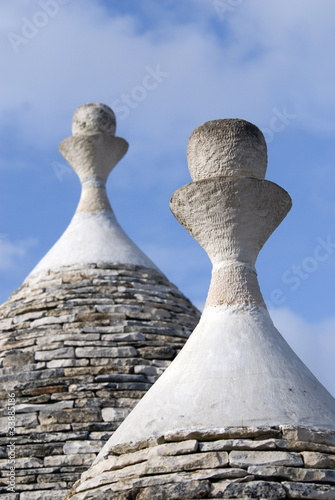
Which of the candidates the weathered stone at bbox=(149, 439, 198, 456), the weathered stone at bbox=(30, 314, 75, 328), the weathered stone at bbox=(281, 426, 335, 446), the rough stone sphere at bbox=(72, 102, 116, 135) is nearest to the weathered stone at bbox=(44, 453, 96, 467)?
the weathered stone at bbox=(30, 314, 75, 328)

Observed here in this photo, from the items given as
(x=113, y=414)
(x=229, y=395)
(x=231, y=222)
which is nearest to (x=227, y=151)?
(x=231, y=222)

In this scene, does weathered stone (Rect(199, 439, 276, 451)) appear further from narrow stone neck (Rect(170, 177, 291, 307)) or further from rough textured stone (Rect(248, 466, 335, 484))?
narrow stone neck (Rect(170, 177, 291, 307))

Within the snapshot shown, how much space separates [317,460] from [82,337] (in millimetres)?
5352

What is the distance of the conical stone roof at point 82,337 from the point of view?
32.2 ft

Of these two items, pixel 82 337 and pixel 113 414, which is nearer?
pixel 113 414

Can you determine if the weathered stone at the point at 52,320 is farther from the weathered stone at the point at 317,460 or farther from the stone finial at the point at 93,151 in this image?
the weathered stone at the point at 317,460

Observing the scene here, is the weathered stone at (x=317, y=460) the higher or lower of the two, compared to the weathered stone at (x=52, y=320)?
lower

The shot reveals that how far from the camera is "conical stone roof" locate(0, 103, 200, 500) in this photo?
32.2ft

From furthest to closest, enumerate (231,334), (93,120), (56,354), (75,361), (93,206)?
(93,120) < (93,206) < (56,354) < (75,361) < (231,334)

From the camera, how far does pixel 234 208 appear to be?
699 cm

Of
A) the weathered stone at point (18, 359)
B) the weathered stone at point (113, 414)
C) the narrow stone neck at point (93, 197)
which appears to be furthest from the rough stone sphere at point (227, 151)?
the narrow stone neck at point (93, 197)

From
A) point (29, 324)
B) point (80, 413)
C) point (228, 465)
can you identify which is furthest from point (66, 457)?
point (228, 465)

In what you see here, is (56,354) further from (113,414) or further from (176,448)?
(176,448)

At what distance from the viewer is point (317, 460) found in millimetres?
5758
